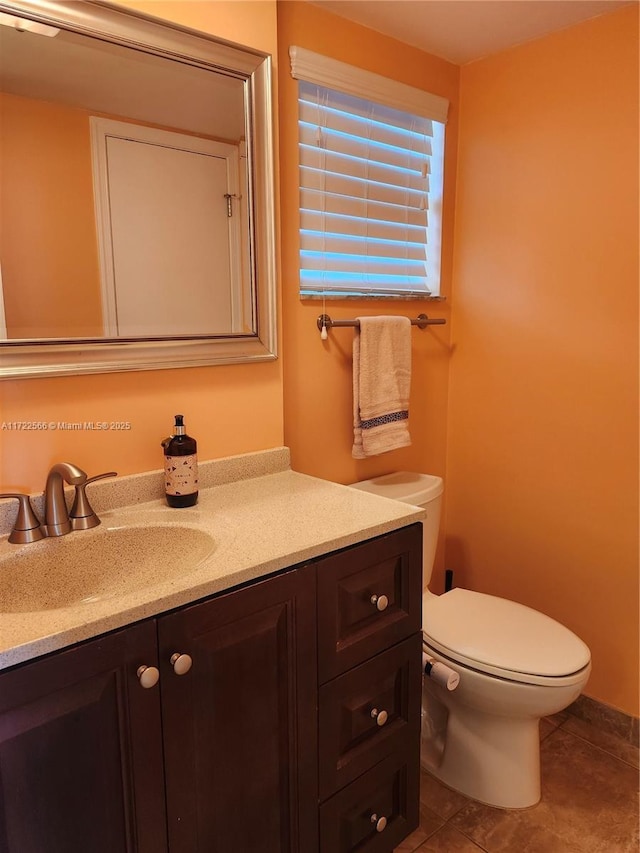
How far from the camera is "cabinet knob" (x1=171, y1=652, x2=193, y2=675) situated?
90 centimetres

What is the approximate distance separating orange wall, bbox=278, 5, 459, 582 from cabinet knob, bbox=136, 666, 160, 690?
895 millimetres

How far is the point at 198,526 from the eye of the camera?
119 cm

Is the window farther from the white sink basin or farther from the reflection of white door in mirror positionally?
the white sink basin

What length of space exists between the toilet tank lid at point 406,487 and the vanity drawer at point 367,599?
47 centimetres

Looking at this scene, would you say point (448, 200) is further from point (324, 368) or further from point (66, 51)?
point (66, 51)

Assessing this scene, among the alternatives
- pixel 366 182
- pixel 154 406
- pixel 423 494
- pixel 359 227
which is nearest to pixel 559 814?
pixel 423 494

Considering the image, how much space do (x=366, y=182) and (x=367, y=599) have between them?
4.09 ft

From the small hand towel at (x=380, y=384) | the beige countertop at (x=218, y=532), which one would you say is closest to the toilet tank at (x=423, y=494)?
the small hand towel at (x=380, y=384)

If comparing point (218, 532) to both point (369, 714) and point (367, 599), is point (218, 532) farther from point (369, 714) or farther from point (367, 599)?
point (369, 714)

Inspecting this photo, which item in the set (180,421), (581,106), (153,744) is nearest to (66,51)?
(180,421)

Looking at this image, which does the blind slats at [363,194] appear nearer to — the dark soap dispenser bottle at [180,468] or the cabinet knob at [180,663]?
the dark soap dispenser bottle at [180,468]

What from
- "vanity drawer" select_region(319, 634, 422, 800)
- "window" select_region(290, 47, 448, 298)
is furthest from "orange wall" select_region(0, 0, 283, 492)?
"vanity drawer" select_region(319, 634, 422, 800)

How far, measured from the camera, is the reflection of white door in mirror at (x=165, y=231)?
A: 4.07 ft

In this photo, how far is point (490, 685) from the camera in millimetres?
Result: 1456
